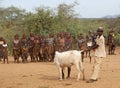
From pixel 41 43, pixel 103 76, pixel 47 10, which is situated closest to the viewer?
pixel 103 76

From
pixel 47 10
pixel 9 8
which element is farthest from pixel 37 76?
pixel 9 8

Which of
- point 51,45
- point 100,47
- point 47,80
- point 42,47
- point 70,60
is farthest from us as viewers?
point 42,47

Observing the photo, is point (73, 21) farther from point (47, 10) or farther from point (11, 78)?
point (11, 78)

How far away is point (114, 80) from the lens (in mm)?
12914

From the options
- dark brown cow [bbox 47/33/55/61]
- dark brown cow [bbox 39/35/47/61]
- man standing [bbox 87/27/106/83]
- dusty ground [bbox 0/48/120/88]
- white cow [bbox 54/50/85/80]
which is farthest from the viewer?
dark brown cow [bbox 39/35/47/61]

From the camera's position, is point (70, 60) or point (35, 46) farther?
point (35, 46)

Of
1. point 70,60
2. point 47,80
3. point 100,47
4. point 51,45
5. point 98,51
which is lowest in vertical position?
point 47,80

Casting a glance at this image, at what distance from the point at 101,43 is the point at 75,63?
3.84 ft

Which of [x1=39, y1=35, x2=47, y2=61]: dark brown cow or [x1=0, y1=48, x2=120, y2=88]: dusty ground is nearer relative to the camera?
[x1=0, y1=48, x2=120, y2=88]: dusty ground

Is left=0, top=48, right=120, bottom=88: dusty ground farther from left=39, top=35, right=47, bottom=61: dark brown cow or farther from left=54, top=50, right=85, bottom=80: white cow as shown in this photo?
left=39, top=35, right=47, bottom=61: dark brown cow

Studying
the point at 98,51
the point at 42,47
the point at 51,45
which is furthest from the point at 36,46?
→ the point at 98,51

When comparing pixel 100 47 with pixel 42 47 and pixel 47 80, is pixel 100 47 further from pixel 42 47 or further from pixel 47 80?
pixel 42 47

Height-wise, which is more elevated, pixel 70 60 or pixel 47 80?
pixel 70 60

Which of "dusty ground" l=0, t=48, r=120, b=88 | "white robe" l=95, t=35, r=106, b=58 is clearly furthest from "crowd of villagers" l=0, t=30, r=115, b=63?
"white robe" l=95, t=35, r=106, b=58
